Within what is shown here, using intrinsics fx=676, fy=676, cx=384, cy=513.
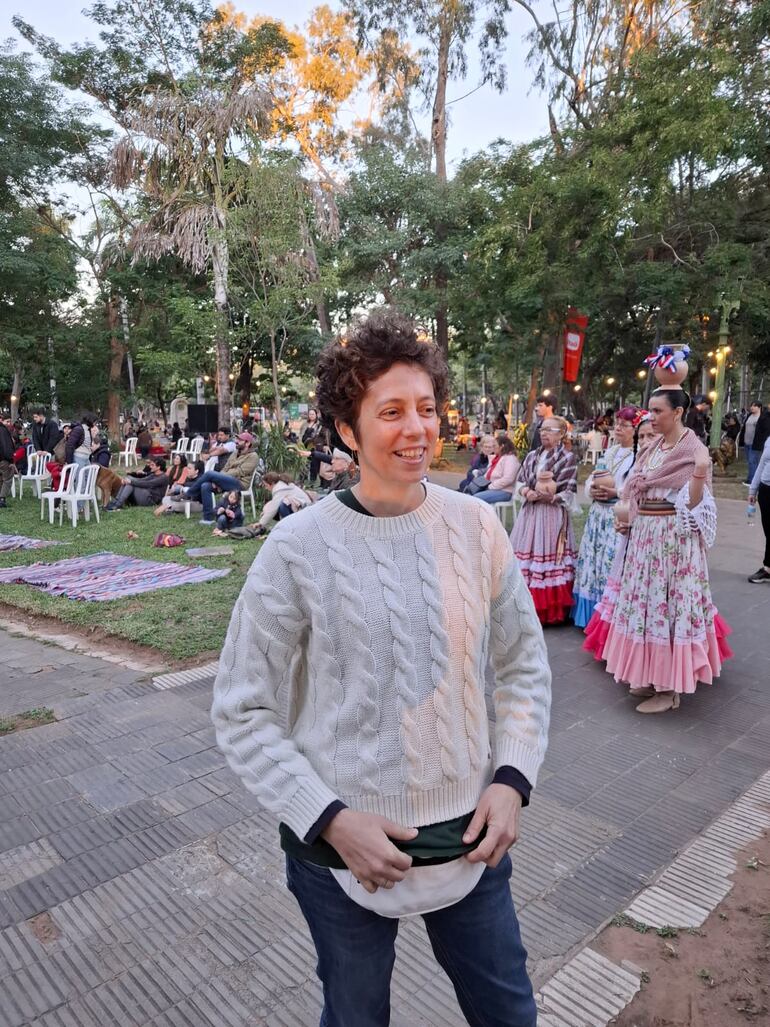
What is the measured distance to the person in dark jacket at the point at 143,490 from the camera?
42.4 feet

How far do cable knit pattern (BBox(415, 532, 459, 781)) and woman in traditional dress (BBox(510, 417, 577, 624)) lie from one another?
15.2 ft

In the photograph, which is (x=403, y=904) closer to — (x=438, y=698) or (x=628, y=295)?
(x=438, y=698)

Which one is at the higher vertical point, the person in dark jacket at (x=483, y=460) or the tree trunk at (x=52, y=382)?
the tree trunk at (x=52, y=382)

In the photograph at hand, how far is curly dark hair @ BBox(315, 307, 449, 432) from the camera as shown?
135 centimetres

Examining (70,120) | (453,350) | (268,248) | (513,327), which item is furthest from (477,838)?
(453,350)

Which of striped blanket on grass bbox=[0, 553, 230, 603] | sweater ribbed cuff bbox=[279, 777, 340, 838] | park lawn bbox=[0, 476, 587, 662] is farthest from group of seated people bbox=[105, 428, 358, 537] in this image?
sweater ribbed cuff bbox=[279, 777, 340, 838]

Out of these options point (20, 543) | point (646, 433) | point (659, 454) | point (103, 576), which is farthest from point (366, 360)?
point (20, 543)

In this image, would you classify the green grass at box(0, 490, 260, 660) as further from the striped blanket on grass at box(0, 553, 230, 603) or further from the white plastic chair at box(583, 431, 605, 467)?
the white plastic chair at box(583, 431, 605, 467)

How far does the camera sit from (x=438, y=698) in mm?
1278

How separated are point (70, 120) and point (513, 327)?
14046 millimetres

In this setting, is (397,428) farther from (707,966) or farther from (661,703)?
(661,703)

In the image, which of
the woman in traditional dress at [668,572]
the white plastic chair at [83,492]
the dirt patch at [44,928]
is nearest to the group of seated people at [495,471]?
the woman in traditional dress at [668,572]

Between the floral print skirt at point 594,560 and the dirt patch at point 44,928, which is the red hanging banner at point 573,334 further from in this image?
the dirt patch at point 44,928

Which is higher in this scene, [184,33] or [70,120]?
[184,33]
